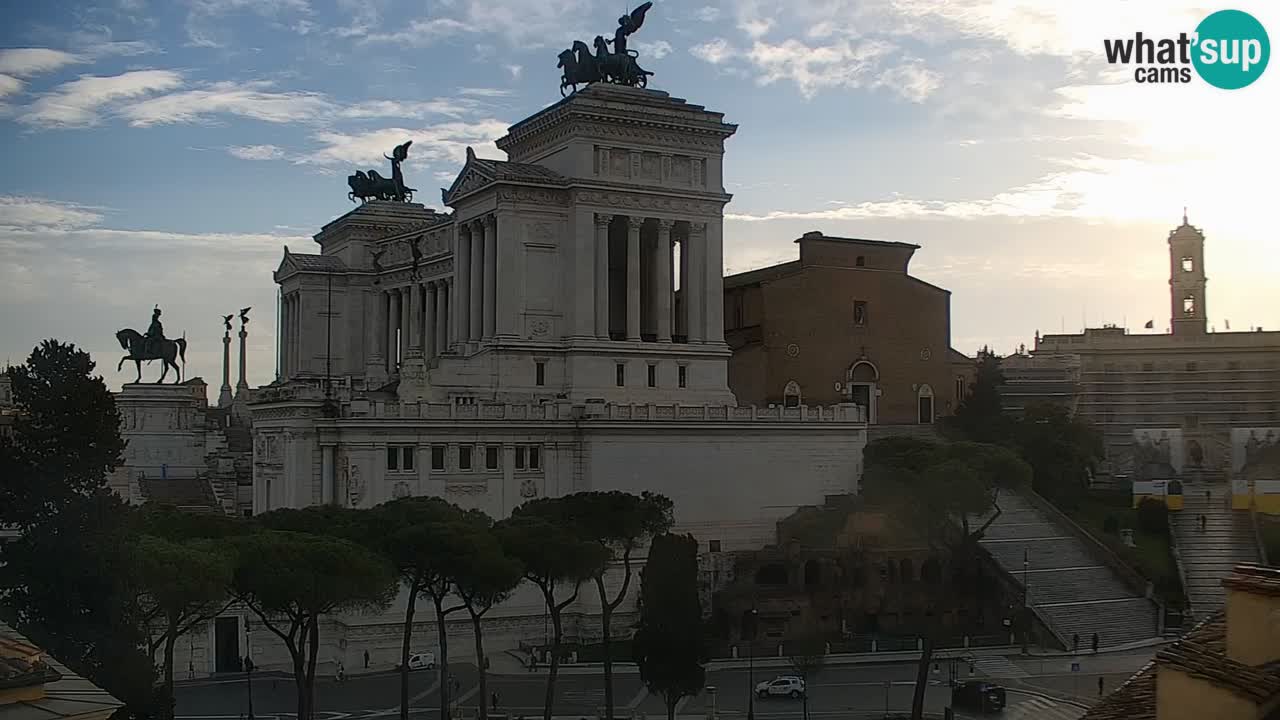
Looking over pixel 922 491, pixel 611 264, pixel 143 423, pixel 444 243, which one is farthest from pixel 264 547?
pixel 143 423

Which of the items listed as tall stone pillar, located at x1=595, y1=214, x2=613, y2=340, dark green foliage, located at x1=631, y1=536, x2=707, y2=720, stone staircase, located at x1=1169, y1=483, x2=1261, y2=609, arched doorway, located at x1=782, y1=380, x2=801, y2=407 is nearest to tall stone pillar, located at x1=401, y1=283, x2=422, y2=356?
tall stone pillar, located at x1=595, y1=214, x2=613, y2=340

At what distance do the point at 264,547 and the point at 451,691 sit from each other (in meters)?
12.3

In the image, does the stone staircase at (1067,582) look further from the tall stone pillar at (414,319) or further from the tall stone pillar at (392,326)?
the tall stone pillar at (392,326)

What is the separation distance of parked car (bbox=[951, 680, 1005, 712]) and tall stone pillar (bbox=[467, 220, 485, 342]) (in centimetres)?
2912

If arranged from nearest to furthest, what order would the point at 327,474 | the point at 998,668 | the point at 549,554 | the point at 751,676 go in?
the point at 751,676
the point at 549,554
the point at 998,668
the point at 327,474

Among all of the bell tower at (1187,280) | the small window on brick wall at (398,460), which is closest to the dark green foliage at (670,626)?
the small window on brick wall at (398,460)

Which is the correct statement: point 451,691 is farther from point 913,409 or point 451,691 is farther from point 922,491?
point 913,409

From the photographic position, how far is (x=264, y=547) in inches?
1475

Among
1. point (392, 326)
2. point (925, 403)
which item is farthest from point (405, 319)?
point (925, 403)

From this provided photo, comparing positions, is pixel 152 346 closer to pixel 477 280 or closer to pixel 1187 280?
pixel 477 280

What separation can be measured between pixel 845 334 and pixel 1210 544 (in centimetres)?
2118

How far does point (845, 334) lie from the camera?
7506 cm

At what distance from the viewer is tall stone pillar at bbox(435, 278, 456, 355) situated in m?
78.1

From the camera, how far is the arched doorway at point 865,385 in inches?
2953
